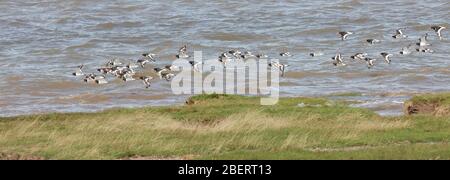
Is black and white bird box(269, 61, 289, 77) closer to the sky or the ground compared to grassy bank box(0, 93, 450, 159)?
closer to the ground

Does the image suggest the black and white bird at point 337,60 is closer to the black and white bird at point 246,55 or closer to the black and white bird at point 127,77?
the black and white bird at point 246,55

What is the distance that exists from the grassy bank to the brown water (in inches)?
327

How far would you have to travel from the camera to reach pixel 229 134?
67.1ft

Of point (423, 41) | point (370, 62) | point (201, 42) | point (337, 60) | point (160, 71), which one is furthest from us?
point (201, 42)

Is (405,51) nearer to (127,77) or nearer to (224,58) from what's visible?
(224,58)

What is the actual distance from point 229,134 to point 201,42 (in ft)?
115

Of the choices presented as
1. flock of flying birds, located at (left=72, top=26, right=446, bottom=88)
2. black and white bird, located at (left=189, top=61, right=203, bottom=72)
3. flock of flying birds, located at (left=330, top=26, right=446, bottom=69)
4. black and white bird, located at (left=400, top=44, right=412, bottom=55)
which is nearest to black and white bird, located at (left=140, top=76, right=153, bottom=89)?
flock of flying birds, located at (left=72, top=26, right=446, bottom=88)

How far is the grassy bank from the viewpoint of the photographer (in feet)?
59.5

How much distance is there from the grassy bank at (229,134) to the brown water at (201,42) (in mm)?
8300

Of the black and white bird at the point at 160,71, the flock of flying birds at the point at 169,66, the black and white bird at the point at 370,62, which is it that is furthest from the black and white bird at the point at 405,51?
the black and white bird at the point at 160,71

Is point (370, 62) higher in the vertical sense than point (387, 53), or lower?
higher

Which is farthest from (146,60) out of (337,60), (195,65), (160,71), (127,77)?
(337,60)

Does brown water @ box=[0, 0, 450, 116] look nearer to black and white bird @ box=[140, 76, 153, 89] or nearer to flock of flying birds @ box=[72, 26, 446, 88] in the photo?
flock of flying birds @ box=[72, 26, 446, 88]
